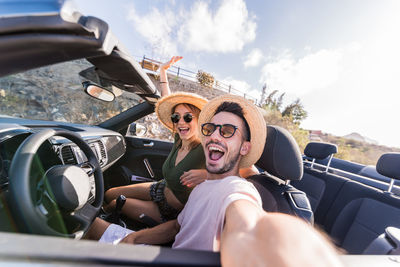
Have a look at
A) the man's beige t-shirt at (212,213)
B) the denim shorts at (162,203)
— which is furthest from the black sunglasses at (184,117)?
the man's beige t-shirt at (212,213)

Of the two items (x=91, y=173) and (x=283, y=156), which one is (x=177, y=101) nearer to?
(x=91, y=173)

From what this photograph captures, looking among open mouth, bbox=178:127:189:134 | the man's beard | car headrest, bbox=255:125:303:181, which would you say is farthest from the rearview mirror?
car headrest, bbox=255:125:303:181

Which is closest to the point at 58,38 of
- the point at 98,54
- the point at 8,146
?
the point at 98,54

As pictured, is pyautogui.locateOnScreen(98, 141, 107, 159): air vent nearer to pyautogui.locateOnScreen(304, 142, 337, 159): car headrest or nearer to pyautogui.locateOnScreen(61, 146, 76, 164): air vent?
pyautogui.locateOnScreen(61, 146, 76, 164): air vent

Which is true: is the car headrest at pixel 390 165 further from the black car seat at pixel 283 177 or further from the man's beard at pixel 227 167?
the man's beard at pixel 227 167

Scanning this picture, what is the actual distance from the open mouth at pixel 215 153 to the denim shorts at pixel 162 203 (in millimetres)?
840

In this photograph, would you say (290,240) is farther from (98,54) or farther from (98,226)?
(98,226)

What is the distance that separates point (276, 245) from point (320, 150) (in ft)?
10.1

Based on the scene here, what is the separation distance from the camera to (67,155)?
5.04 feet

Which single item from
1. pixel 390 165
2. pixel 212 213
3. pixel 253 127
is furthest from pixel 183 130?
pixel 390 165

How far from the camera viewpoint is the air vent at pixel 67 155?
4.93 feet

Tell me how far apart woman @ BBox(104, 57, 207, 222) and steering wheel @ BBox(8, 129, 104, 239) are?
0.89 m

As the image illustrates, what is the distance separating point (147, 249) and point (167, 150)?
258 cm

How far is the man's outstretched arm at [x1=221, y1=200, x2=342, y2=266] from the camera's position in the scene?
0.47m
